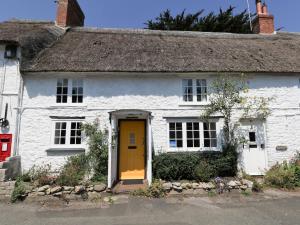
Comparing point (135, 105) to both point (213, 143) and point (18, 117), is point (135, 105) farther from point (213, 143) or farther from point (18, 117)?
point (18, 117)

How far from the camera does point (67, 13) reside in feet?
43.8

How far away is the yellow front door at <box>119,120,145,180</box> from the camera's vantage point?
29.3ft

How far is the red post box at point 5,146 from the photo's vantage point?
853cm

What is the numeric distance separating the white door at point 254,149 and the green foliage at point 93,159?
20.1ft

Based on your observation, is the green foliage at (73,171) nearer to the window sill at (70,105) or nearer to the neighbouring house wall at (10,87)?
the window sill at (70,105)

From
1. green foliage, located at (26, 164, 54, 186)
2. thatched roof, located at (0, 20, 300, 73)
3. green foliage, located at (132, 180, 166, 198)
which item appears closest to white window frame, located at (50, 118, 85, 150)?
green foliage, located at (26, 164, 54, 186)

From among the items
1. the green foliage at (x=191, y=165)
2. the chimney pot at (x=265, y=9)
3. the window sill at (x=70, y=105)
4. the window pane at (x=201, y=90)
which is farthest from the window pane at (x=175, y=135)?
the chimney pot at (x=265, y=9)

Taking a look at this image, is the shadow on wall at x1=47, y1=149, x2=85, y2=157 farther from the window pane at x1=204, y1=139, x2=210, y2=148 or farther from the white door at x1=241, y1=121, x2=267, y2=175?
the white door at x1=241, y1=121, x2=267, y2=175

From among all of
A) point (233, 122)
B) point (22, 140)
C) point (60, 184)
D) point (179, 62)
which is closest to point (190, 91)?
→ point (179, 62)

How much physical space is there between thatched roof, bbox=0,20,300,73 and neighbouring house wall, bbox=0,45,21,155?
627 millimetres

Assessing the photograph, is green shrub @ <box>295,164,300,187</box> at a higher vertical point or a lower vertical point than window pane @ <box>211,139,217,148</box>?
lower

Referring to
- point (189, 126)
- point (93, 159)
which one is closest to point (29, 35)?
point (93, 159)

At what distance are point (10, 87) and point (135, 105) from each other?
5.51 meters

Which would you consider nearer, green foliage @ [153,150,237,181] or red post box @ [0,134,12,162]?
green foliage @ [153,150,237,181]
